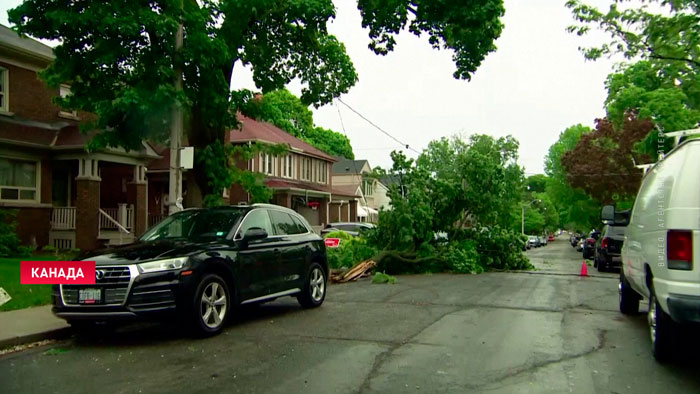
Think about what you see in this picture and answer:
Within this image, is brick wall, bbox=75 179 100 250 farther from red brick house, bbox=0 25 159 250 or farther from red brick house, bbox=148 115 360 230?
red brick house, bbox=148 115 360 230

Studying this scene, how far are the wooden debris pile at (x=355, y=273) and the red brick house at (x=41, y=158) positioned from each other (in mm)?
10050

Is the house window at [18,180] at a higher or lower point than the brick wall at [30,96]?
A: lower

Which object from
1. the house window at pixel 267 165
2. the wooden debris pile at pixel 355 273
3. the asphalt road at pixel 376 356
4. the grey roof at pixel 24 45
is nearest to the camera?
the asphalt road at pixel 376 356

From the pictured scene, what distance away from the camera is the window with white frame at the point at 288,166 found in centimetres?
3762

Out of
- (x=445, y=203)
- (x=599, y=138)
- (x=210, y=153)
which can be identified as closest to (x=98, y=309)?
(x=210, y=153)

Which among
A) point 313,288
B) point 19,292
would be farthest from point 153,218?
point 313,288

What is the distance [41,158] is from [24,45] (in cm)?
397

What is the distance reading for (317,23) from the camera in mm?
13719

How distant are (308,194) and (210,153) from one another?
24.9m

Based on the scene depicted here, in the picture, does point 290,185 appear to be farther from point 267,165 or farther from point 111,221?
point 111,221

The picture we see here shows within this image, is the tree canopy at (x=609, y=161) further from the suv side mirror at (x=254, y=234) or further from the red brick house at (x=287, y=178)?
the suv side mirror at (x=254, y=234)

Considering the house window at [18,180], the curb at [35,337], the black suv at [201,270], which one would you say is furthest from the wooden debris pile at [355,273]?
the house window at [18,180]

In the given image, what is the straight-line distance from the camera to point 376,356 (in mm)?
6617

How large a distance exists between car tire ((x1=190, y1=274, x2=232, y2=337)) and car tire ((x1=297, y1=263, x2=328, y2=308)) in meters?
2.21
